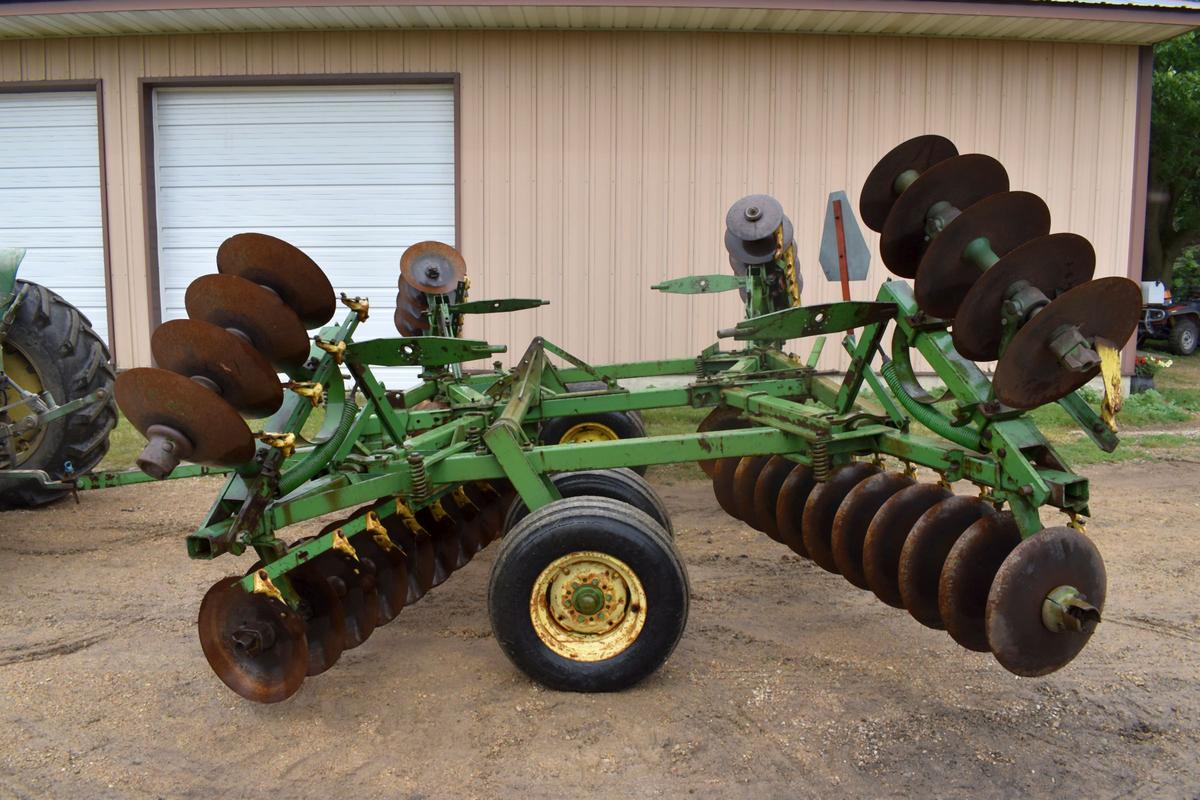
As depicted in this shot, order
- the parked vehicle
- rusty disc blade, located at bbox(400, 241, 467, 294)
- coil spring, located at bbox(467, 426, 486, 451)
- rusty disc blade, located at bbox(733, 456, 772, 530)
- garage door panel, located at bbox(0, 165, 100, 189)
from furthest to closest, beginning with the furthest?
the parked vehicle → garage door panel, located at bbox(0, 165, 100, 189) → rusty disc blade, located at bbox(400, 241, 467, 294) → rusty disc blade, located at bbox(733, 456, 772, 530) → coil spring, located at bbox(467, 426, 486, 451)

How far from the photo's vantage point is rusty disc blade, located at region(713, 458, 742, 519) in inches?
203

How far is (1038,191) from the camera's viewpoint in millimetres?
9859

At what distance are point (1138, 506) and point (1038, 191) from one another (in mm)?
4797

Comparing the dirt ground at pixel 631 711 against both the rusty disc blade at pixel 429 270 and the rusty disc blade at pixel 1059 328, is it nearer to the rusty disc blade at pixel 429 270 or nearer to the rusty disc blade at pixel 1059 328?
the rusty disc blade at pixel 1059 328

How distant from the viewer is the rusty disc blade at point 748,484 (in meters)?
4.93

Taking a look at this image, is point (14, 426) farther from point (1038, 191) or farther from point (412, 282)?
point (1038, 191)

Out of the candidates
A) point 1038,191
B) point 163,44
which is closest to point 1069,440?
point 1038,191

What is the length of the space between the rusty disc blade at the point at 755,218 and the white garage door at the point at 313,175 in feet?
14.4

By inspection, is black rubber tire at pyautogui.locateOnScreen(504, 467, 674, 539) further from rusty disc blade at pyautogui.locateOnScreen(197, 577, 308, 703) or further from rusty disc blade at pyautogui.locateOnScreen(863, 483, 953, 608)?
rusty disc blade at pyautogui.locateOnScreen(197, 577, 308, 703)

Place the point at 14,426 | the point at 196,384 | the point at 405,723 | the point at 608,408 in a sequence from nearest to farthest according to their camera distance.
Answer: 1. the point at 196,384
2. the point at 405,723
3. the point at 14,426
4. the point at 608,408

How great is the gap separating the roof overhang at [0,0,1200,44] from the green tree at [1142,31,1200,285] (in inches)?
284

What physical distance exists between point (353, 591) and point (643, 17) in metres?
6.93

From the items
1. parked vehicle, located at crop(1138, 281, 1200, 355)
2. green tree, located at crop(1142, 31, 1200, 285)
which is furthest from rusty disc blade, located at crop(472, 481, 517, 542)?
green tree, located at crop(1142, 31, 1200, 285)

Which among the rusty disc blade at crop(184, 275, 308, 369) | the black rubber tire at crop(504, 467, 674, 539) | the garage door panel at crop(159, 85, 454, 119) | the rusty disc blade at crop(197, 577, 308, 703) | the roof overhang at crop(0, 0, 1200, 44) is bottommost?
the rusty disc blade at crop(197, 577, 308, 703)
